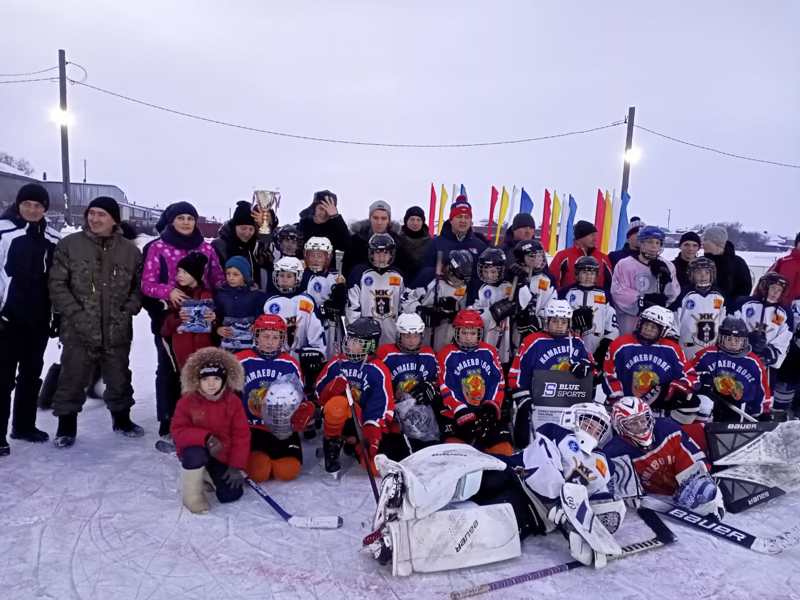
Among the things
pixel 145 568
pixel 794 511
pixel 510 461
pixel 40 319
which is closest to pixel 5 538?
Answer: pixel 145 568

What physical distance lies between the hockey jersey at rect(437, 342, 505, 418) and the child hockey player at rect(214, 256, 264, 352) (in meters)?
1.39

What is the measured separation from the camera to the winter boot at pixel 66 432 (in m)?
3.78

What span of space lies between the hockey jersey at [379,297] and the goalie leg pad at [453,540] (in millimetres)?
1996

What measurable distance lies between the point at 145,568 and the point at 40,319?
2.01 m

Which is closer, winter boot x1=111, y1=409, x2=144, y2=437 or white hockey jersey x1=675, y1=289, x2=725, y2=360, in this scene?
winter boot x1=111, y1=409, x2=144, y2=437

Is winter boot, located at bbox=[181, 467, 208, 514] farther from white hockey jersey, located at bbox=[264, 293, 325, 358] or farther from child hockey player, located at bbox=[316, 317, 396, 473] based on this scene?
white hockey jersey, located at bbox=[264, 293, 325, 358]

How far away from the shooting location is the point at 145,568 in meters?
2.50

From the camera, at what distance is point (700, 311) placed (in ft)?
15.0

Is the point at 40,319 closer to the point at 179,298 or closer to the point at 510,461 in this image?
the point at 179,298

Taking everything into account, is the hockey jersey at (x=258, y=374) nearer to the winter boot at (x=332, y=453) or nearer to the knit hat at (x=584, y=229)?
the winter boot at (x=332, y=453)

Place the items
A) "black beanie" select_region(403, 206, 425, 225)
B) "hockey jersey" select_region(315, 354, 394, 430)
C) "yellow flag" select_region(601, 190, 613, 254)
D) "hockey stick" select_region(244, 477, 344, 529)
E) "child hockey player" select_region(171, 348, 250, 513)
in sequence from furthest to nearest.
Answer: "yellow flag" select_region(601, 190, 613, 254) → "black beanie" select_region(403, 206, 425, 225) → "hockey jersey" select_region(315, 354, 394, 430) → "child hockey player" select_region(171, 348, 250, 513) → "hockey stick" select_region(244, 477, 344, 529)

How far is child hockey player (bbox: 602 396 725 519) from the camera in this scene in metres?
3.17

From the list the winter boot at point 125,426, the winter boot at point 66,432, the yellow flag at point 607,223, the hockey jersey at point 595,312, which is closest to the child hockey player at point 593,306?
the hockey jersey at point 595,312

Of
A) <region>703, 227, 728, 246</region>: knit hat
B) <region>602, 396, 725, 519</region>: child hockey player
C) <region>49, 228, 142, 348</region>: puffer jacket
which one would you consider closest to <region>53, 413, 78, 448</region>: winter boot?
<region>49, 228, 142, 348</region>: puffer jacket
